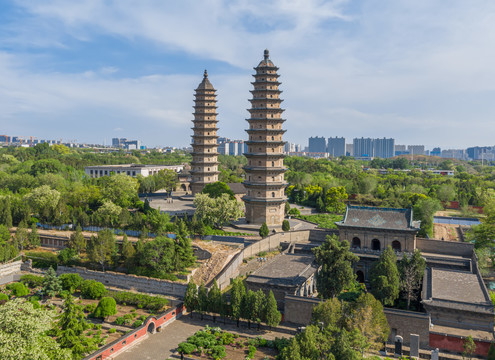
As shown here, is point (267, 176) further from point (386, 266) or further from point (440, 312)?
point (440, 312)

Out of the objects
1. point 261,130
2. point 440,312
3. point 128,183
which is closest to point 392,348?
point 440,312

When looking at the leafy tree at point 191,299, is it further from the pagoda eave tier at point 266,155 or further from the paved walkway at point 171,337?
the pagoda eave tier at point 266,155

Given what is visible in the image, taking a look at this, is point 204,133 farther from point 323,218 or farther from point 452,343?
point 452,343

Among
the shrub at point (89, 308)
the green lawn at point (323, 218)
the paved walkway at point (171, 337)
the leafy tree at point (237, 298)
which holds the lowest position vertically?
the paved walkway at point (171, 337)

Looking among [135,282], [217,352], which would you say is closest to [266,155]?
[135,282]

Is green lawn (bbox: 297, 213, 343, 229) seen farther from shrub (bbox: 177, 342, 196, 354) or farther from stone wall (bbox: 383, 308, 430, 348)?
shrub (bbox: 177, 342, 196, 354)

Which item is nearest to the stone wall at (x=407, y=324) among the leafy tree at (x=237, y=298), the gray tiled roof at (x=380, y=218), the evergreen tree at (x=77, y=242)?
the leafy tree at (x=237, y=298)
